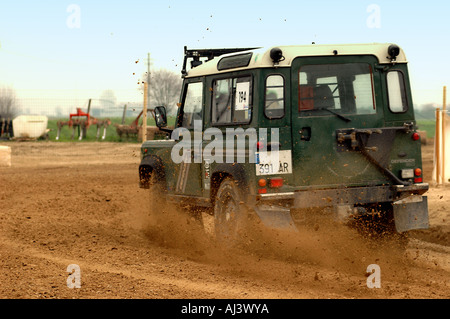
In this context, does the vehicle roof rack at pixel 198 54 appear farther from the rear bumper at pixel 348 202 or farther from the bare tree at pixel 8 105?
the bare tree at pixel 8 105

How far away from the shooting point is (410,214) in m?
8.41

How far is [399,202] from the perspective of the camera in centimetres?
834

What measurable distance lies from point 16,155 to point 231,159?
18.8 m

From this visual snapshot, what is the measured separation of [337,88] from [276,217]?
1.73m

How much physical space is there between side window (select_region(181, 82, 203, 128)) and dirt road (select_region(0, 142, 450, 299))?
166cm

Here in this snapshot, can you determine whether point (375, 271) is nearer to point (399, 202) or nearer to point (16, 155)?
point (399, 202)

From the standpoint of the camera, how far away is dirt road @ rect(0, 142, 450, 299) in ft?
21.3

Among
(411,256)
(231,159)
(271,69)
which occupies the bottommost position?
(411,256)

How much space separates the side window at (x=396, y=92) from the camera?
8438 mm

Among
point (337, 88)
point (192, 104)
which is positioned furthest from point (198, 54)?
point (337, 88)

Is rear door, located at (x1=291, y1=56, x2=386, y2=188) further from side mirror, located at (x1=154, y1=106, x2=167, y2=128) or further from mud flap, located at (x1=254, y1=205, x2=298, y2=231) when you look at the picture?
side mirror, located at (x1=154, y1=106, x2=167, y2=128)

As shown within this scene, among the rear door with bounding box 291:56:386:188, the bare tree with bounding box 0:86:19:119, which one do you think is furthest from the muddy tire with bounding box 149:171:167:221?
the bare tree with bounding box 0:86:19:119
